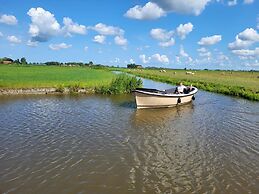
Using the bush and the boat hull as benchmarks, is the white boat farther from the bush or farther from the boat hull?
the bush

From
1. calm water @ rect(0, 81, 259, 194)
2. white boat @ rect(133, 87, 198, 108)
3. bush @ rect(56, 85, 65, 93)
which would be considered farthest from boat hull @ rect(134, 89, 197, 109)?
bush @ rect(56, 85, 65, 93)

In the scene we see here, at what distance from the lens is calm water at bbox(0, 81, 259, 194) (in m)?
8.68

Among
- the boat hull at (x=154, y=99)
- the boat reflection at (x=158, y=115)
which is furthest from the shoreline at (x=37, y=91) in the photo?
the boat reflection at (x=158, y=115)

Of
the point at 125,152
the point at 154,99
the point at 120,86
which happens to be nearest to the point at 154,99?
the point at 154,99

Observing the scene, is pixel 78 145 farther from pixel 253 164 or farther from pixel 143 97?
pixel 143 97

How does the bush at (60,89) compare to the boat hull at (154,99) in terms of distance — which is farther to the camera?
the bush at (60,89)

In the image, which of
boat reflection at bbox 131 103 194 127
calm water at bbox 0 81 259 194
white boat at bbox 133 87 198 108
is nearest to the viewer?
calm water at bbox 0 81 259 194

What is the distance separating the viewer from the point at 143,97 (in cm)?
2216

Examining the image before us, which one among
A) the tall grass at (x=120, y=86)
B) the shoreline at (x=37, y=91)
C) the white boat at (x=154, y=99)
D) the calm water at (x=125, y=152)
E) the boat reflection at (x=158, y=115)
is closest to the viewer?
the calm water at (x=125, y=152)

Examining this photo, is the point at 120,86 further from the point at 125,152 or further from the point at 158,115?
the point at 125,152

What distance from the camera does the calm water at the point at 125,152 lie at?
868 cm

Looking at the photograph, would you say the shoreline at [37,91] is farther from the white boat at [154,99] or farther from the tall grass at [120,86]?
the white boat at [154,99]

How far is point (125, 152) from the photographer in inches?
456

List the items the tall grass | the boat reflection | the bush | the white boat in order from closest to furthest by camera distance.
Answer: the boat reflection → the white boat → the bush → the tall grass
